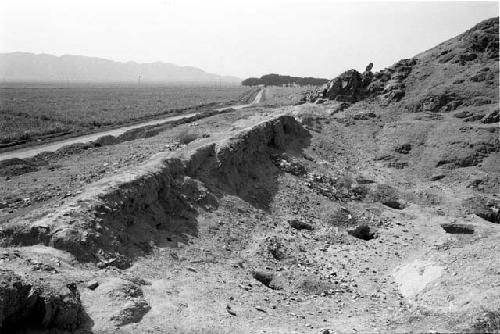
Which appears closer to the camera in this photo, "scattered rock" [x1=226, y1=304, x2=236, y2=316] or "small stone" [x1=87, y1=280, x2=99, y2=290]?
"small stone" [x1=87, y1=280, x2=99, y2=290]

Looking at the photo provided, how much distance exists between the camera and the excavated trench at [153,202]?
43.3ft

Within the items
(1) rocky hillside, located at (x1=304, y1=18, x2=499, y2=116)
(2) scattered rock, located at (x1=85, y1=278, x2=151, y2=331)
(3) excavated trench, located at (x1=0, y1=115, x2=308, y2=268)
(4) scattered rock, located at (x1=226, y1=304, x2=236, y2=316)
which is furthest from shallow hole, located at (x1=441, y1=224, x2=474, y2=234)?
(1) rocky hillside, located at (x1=304, y1=18, x2=499, y2=116)

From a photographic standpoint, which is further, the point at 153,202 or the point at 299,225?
the point at 299,225

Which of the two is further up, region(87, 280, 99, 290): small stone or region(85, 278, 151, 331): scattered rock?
region(87, 280, 99, 290): small stone

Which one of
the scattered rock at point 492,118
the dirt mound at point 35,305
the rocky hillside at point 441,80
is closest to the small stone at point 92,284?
the dirt mound at point 35,305

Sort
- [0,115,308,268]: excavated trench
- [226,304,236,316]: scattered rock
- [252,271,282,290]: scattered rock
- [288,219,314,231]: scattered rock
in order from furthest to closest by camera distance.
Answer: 1. [288,219,314,231]: scattered rock
2. [252,271,282,290]: scattered rock
3. [0,115,308,268]: excavated trench
4. [226,304,236,316]: scattered rock

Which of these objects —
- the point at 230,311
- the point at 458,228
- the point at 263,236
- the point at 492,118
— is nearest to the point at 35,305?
the point at 230,311

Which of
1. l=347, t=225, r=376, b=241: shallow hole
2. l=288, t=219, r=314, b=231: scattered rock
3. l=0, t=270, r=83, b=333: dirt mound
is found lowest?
l=347, t=225, r=376, b=241: shallow hole

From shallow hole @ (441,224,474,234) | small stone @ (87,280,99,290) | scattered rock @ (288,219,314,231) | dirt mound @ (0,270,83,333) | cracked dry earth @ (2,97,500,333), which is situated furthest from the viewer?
shallow hole @ (441,224,474,234)

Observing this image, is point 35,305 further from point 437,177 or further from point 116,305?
point 437,177

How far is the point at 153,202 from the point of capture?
17375mm

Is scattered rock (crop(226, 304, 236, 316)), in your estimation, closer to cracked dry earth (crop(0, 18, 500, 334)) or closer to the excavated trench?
cracked dry earth (crop(0, 18, 500, 334))

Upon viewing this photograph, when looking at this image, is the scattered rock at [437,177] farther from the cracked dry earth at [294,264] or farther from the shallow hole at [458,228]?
the shallow hole at [458,228]

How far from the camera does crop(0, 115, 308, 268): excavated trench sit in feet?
43.3
